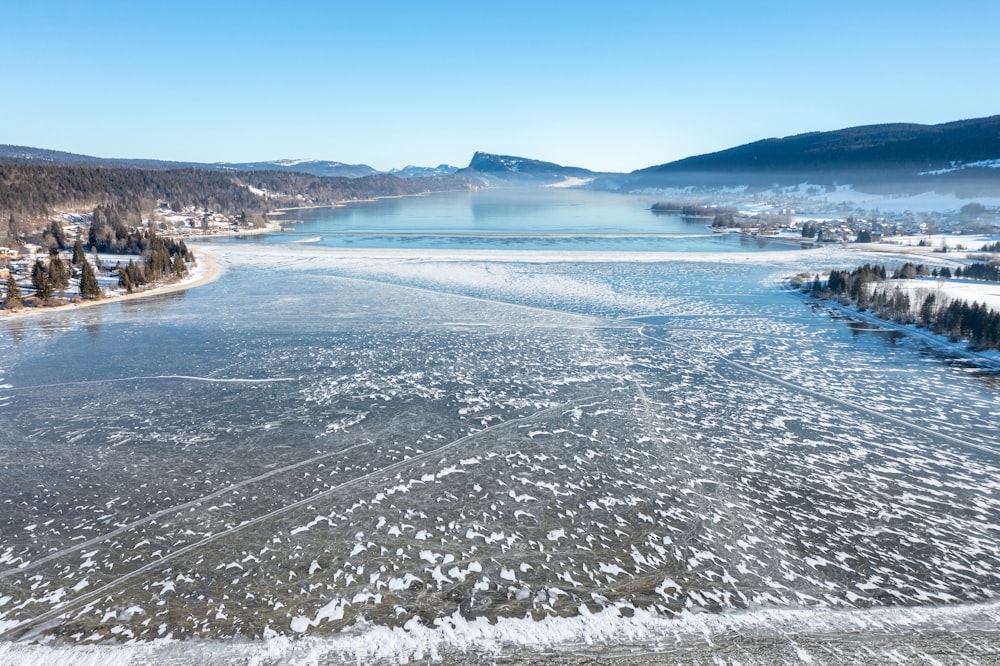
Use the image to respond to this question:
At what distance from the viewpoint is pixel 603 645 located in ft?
18.1

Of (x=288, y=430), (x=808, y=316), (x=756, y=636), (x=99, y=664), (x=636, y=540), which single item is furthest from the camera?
(x=808, y=316)

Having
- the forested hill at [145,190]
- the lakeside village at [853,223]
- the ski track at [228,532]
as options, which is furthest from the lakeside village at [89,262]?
the lakeside village at [853,223]

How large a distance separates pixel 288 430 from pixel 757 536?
25.5ft

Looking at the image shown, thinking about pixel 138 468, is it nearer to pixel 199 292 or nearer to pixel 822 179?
pixel 199 292

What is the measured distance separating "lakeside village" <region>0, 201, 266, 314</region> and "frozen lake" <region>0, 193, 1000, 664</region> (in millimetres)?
5729

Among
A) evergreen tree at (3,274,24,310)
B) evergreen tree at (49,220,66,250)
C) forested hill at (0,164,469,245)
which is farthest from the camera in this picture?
forested hill at (0,164,469,245)

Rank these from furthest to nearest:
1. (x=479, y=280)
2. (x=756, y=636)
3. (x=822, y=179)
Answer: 1. (x=822, y=179)
2. (x=479, y=280)
3. (x=756, y=636)

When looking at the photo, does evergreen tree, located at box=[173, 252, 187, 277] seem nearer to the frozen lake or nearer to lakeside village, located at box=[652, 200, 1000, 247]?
the frozen lake

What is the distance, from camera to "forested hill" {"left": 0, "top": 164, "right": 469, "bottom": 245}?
182 ft

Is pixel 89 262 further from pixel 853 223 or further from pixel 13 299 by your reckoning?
pixel 853 223

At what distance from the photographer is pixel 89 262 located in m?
32.0

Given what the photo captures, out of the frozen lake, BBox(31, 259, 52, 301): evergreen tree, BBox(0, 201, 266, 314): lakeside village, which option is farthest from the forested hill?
the frozen lake

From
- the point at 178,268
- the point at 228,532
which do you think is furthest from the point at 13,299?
the point at 228,532

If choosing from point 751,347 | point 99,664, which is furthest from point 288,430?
point 751,347
